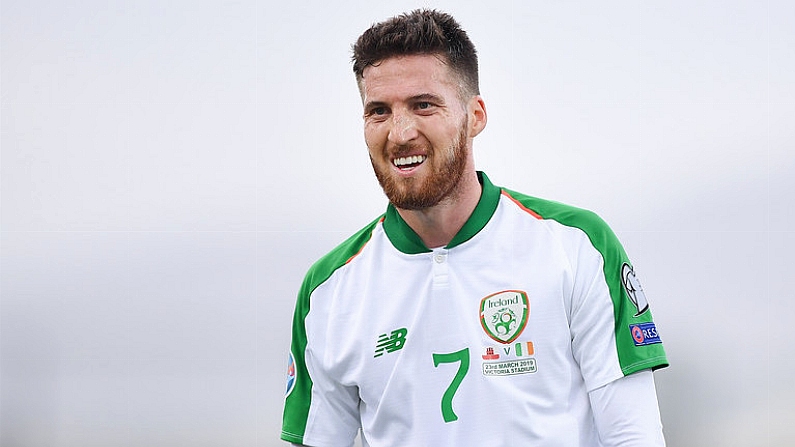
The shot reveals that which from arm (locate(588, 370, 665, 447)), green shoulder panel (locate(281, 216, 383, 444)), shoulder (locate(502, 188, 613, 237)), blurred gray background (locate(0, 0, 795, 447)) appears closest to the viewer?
arm (locate(588, 370, 665, 447))

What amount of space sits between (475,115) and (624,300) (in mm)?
330

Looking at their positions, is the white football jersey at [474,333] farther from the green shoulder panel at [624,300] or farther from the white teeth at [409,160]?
the white teeth at [409,160]

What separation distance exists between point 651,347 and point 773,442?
0.47m

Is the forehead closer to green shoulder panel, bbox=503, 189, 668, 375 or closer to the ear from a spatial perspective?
the ear

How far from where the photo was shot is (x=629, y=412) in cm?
116

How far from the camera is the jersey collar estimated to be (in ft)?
4.25

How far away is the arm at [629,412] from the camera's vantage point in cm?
115

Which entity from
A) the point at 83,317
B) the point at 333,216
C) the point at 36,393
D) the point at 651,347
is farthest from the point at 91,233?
the point at 651,347

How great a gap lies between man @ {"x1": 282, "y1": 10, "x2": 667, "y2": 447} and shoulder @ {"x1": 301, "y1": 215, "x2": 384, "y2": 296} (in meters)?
0.05

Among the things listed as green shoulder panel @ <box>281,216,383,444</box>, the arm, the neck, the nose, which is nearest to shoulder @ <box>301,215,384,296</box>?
green shoulder panel @ <box>281,216,383,444</box>

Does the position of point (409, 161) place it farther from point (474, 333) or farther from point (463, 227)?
Result: point (474, 333)

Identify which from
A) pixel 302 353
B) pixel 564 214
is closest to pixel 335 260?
pixel 302 353

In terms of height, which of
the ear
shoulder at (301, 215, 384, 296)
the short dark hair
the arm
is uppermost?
the short dark hair

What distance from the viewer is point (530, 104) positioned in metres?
1.62
